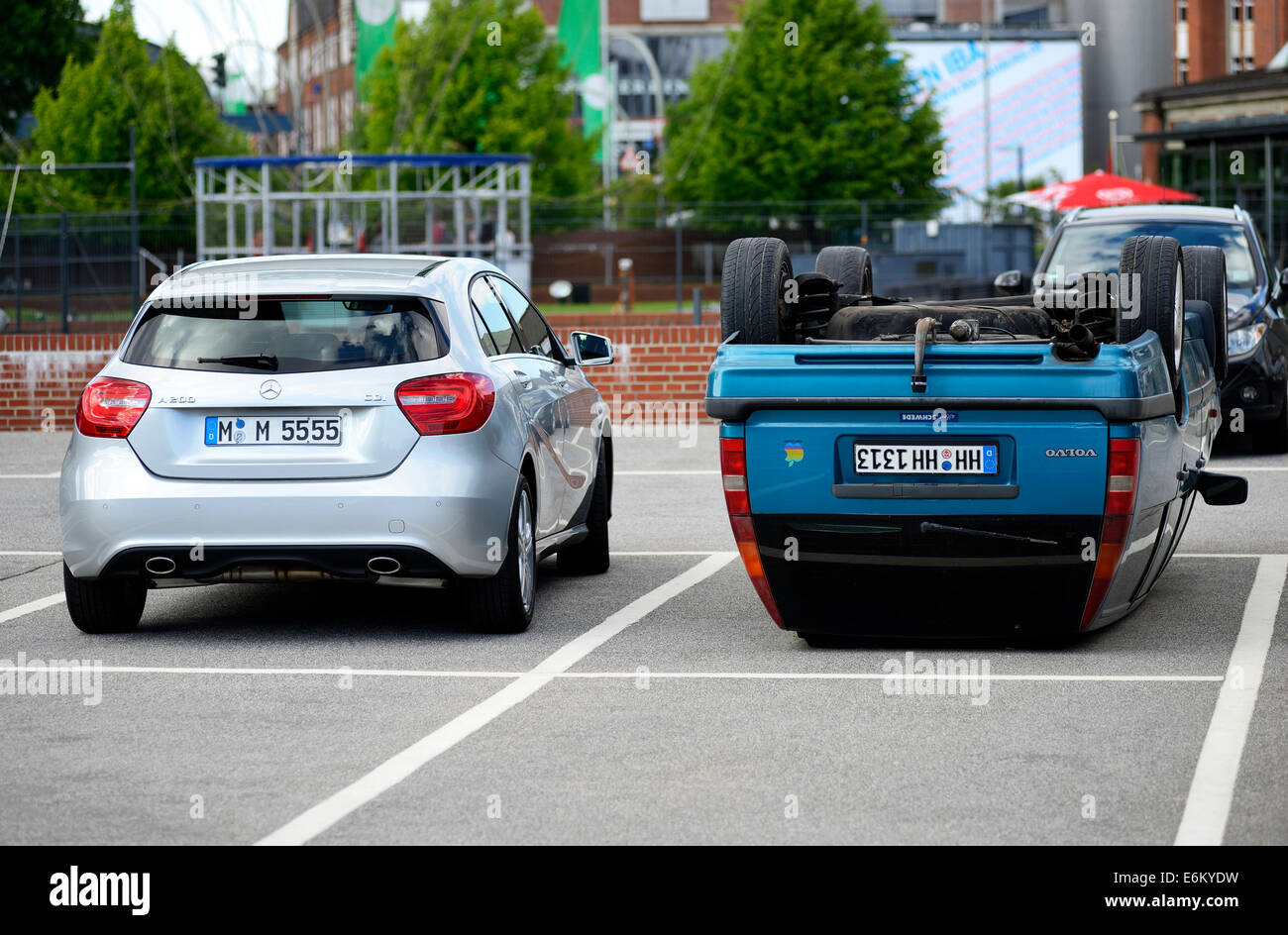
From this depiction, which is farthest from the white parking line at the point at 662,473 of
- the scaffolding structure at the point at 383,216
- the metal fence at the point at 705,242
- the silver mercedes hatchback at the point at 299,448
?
the scaffolding structure at the point at 383,216

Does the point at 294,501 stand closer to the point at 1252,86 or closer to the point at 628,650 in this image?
the point at 628,650

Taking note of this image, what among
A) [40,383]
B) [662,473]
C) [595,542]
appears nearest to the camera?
[595,542]

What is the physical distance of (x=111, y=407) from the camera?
25.0 ft

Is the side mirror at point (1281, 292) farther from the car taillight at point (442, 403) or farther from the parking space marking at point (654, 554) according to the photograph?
the car taillight at point (442, 403)

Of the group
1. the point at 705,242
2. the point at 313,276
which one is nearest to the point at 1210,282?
the point at 313,276

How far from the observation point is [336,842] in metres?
4.76

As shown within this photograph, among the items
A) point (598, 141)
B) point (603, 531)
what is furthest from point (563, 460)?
point (598, 141)

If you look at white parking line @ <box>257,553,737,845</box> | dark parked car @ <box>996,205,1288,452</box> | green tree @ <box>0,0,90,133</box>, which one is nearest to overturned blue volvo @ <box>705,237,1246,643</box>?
white parking line @ <box>257,553,737,845</box>

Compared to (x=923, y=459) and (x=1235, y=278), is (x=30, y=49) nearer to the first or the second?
(x=1235, y=278)

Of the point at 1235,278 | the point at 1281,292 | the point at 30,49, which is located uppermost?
the point at 30,49

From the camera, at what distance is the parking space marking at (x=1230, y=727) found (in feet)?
16.0

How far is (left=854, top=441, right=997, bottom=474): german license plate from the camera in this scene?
696cm

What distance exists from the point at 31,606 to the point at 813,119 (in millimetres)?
55657

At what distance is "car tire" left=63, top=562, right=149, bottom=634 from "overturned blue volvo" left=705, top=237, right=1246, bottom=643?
8.45 feet
